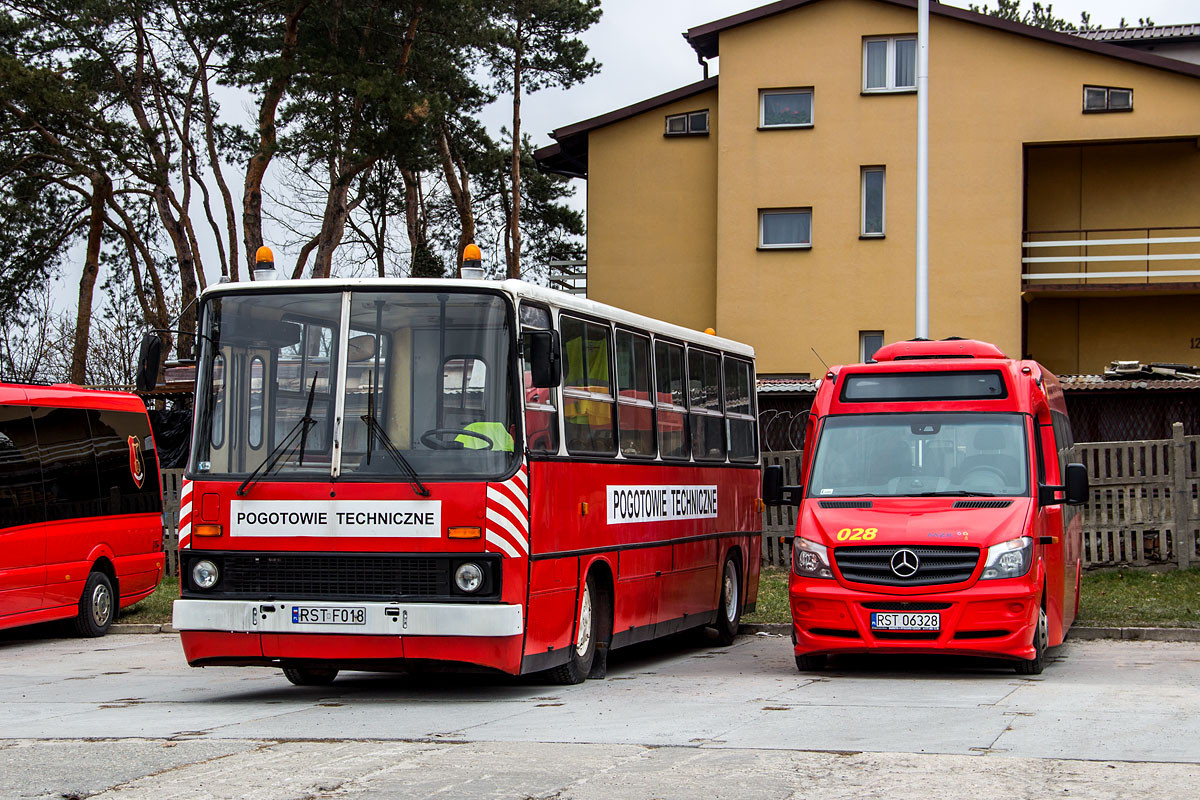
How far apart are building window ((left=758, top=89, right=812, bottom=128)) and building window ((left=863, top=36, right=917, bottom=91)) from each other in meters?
1.31

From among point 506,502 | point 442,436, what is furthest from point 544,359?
point 506,502

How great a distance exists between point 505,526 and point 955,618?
382 centimetres

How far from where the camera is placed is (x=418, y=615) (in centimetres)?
1057

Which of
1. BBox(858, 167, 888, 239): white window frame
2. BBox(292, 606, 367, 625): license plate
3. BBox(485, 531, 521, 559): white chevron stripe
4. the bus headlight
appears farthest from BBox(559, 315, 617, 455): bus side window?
BBox(858, 167, 888, 239): white window frame

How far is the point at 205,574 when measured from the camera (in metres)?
11.0

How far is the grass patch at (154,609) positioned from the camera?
1947 centimetres

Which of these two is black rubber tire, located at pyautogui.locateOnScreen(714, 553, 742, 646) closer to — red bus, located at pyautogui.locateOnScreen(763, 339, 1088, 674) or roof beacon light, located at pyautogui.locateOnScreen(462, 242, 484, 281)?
red bus, located at pyautogui.locateOnScreen(763, 339, 1088, 674)

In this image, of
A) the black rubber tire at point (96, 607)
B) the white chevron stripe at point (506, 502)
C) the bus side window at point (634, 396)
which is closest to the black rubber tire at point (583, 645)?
the bus side window at point (634, 396)

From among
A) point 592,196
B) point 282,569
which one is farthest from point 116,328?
point 282,569

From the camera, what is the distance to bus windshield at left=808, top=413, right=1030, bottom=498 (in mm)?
12977

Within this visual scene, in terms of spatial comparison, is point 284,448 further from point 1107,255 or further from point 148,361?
point 1107,255

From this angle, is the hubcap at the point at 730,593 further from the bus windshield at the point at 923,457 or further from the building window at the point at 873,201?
the building window at the point at 873,201

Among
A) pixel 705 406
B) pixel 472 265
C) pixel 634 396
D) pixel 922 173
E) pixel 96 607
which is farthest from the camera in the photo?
pixel 922 173

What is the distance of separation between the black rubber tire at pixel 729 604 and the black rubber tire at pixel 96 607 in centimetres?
733
